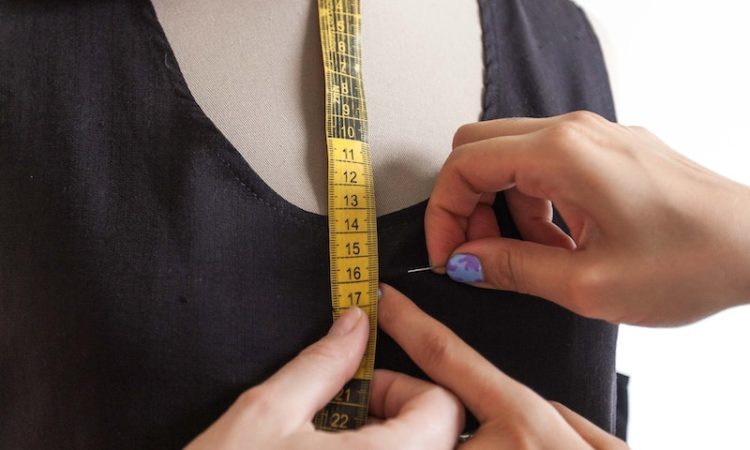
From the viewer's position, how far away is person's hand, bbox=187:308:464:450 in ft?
2.06

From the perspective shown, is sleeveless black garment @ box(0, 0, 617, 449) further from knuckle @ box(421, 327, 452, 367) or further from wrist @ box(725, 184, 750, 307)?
wrist @ box(725, 184, 750, 307)

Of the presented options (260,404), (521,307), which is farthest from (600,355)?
(260,404)

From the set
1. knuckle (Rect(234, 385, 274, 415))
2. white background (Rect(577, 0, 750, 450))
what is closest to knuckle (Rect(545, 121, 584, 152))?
knuckle (Rect(234, 385, 274, 415))

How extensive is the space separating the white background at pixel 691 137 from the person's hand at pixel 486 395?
1.17 meters

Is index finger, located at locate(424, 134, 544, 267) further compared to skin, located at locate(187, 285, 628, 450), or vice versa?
index finger, located at locate(424, 134, 544, 267)

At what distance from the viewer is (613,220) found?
0.71 m

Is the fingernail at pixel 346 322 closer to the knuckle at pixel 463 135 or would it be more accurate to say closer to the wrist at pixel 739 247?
the knuckle at pixel 463 135

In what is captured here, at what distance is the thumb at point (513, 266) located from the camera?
765 millimetres

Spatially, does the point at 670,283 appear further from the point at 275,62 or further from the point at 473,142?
the point at 275,62

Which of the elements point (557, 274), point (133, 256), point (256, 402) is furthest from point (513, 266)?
point (133, 256)

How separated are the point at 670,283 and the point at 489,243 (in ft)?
0.81

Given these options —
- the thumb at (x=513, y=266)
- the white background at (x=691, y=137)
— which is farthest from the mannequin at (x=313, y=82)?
the white background at (x=691, y=137)

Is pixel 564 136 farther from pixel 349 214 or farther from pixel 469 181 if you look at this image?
pixel 349 214

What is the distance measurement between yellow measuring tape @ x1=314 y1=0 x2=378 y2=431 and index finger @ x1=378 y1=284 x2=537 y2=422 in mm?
52
